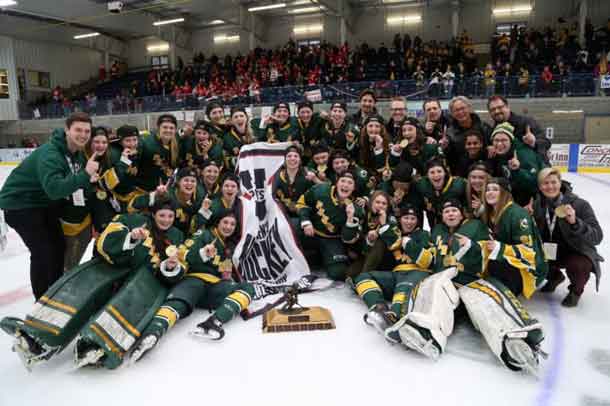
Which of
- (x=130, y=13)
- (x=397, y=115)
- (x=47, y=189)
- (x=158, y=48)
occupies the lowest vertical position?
(x=47, y=189)

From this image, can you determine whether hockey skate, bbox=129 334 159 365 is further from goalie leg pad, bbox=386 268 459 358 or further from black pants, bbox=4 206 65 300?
goalie leg pad, bbox=386 268 459 358

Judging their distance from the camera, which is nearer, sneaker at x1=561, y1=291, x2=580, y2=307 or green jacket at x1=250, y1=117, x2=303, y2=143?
sneaker at x1=561, y1=291, x2=580, y2=307

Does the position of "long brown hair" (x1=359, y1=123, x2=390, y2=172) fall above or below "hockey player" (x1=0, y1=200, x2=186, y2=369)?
above

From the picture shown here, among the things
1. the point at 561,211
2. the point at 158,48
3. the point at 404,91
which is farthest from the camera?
the point at 158,48

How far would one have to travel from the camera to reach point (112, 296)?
286 cm

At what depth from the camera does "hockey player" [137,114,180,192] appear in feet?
13.4

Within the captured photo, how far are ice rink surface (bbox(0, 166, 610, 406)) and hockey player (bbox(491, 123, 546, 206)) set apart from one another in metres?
1.11

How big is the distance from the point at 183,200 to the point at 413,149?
6.96 ft

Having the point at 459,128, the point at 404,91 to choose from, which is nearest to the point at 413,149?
the point at 459,128

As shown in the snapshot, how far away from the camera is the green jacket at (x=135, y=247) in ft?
9.61

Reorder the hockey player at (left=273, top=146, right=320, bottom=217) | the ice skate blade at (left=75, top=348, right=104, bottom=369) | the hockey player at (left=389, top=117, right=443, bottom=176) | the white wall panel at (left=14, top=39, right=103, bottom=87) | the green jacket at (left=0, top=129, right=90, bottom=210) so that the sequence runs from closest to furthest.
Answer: the ice skate blade at (left=75, top=348, right=104, bottom=369) < the green jacket at (left=0, top=129, right=90, bottom=210) < the hockey player at (left=389, top=117, right=443, bottom=176) < the hockey player at (left=273, top=146, right=320, bottom=217) < the white wall panel at (left=14, top=39, right=103, bottom=87)

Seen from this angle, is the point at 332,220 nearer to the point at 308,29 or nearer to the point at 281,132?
the point at 281,132

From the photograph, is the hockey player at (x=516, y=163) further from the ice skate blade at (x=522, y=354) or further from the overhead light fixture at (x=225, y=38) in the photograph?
the overhead light fixture at (x=225, y=38)

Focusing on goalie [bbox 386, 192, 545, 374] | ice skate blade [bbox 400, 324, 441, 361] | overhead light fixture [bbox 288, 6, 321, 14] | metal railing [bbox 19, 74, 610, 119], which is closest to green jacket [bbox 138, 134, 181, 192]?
goalie [bbox 386, 192, 545, 374]
